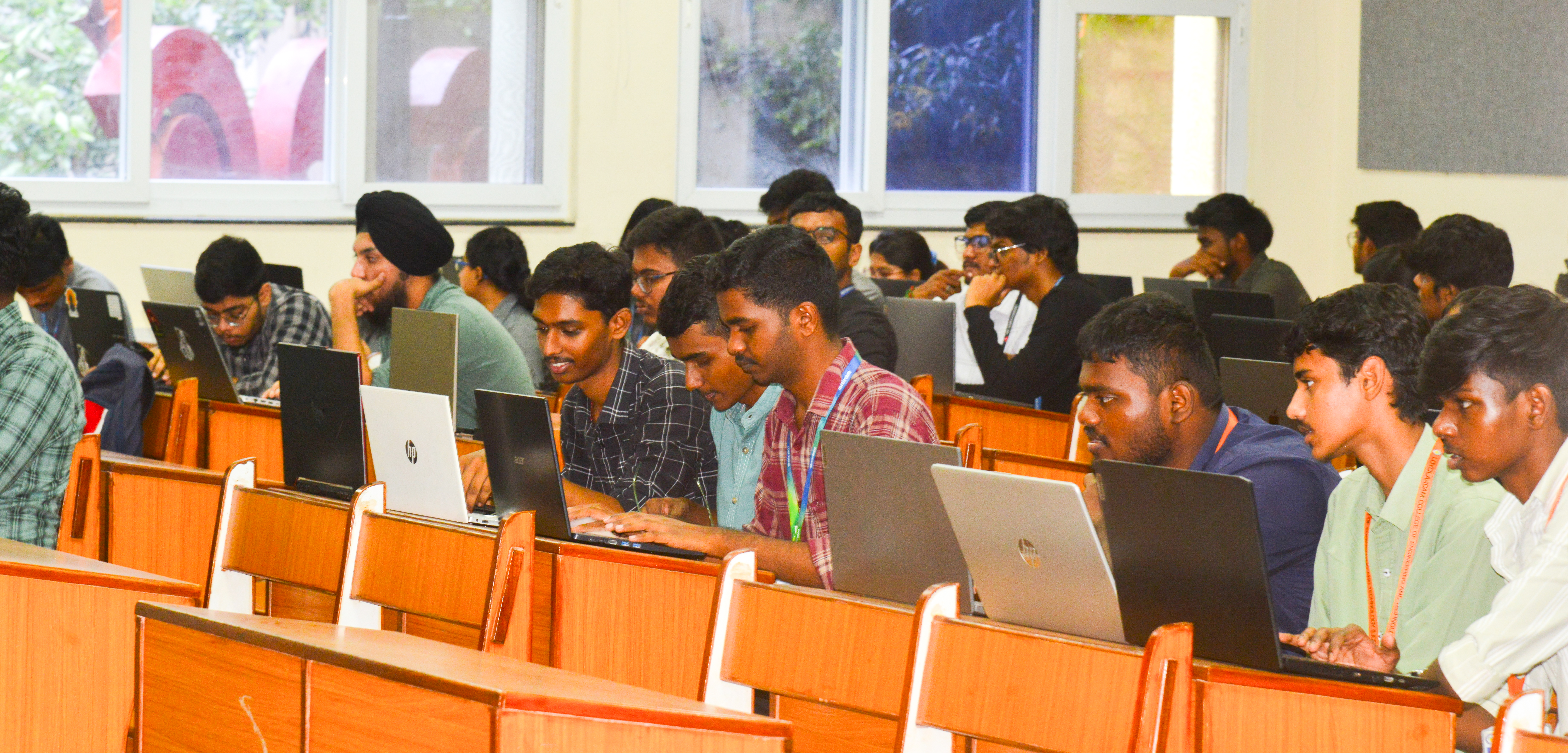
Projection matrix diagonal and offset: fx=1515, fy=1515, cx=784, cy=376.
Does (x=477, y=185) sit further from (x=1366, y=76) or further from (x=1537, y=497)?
(x=1537, y=497)

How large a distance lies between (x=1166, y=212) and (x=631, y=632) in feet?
19.4

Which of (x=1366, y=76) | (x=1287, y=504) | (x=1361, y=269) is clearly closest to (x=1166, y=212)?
(x=1366, y=76)

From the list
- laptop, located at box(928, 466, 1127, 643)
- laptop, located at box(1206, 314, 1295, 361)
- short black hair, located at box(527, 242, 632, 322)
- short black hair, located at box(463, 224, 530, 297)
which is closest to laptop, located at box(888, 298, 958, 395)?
laptop, located at box(1206, 314, 1295, 361)

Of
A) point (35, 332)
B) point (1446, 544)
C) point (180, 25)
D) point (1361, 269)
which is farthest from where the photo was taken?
point (180, 25)

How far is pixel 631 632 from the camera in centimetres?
204

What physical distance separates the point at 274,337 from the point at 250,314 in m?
0.10

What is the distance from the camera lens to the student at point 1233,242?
574 cm

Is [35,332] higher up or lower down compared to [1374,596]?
higher up

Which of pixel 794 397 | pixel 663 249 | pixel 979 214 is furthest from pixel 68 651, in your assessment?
pixel 979 214

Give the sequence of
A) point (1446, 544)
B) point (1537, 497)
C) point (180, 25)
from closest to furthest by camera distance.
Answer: point (1537, 497) < point (1446, 544) < point (180, 25)

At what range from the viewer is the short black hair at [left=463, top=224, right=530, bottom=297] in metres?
4.92

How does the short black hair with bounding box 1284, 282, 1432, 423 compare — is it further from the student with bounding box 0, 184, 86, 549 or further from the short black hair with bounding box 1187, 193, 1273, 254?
the short black hair with bounding box 1187, 193, 1273, 254

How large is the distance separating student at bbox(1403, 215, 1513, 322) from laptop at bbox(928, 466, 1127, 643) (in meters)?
2.47

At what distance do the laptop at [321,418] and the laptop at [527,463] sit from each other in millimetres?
328
